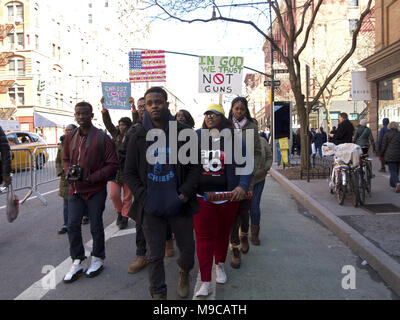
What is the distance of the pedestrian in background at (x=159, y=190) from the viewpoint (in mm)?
2980

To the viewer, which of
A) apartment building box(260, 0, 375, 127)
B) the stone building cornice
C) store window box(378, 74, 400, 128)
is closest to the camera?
the stone building cornice

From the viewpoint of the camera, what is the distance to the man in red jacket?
3863 millimetres

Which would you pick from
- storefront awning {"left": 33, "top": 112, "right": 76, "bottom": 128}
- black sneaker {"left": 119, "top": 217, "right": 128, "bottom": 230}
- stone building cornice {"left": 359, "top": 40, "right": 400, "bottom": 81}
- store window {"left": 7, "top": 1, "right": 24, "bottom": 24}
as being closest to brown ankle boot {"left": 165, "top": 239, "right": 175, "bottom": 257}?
black sneaker {"left": 119, "top": 217, "right": 128, "bottom": 230}

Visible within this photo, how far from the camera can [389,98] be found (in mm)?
14398

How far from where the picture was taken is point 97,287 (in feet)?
12.0

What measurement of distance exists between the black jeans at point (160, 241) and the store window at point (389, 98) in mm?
13289

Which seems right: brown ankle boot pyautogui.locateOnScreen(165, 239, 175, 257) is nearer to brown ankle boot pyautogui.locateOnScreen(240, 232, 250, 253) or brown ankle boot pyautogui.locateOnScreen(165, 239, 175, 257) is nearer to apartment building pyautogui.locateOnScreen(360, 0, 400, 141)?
brown ankle boot pyautogui.locateOnScreen(240, 232, 250, 253)

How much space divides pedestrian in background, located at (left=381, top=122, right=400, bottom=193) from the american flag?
8.16 meters

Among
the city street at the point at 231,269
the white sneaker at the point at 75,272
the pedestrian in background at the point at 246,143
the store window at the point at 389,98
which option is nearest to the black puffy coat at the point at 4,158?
the city street at the point at 231,269

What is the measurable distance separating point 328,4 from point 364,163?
3444 centimetres

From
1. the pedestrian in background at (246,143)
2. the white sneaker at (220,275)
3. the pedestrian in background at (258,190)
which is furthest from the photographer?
the pedestrian in background at (258,190)

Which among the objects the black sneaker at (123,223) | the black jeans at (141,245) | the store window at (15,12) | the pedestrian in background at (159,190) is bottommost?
the black sneaker at (123,223)

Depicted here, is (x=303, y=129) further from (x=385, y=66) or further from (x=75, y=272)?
(x=75, y=272)

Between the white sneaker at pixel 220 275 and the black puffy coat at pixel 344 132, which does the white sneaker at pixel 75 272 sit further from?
the black puffy coat at pixel 344 132
